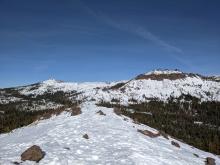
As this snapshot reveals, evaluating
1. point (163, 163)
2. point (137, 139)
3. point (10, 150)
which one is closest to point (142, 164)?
point (163, 163)

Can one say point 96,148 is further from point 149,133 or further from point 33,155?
point 149,133

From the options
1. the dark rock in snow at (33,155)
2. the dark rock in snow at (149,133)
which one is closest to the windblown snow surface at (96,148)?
the dark rock in snow at (33,155)

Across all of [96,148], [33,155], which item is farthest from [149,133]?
[33,155]

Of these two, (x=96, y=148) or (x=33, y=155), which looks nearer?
(x=33, y=155)

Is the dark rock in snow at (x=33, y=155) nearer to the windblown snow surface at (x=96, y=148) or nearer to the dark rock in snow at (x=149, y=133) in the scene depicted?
the windblown snow surface at (x=96, y=148)

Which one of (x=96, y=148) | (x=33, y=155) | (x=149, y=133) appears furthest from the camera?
(x=149, y=133)

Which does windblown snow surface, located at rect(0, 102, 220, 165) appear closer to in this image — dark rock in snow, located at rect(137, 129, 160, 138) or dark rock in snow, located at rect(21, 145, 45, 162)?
Answer: dark rock in snow, located at rect(21, 145, 45, 162)

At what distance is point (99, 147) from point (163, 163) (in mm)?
7815

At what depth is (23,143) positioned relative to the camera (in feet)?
126

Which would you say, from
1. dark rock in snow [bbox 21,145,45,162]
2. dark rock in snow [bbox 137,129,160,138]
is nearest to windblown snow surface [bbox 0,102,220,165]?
dark rock in snow [bbox 21,145,45,162]

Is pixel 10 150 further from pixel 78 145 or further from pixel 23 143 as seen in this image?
pixel 78 145

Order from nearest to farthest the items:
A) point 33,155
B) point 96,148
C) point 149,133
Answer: point 33,155, point 96,148, point 149,133

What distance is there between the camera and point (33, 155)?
30969mm

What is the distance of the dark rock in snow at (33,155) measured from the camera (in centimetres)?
3057
